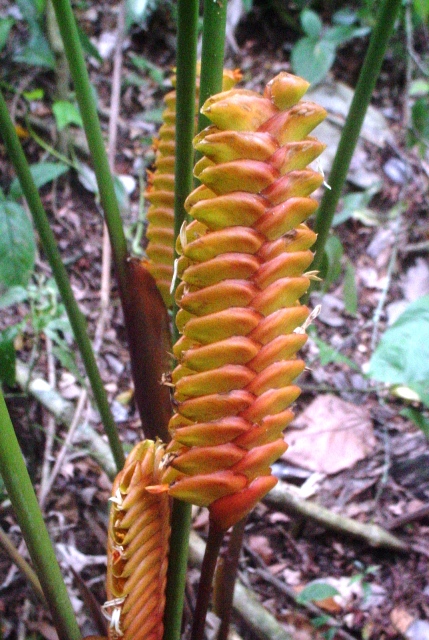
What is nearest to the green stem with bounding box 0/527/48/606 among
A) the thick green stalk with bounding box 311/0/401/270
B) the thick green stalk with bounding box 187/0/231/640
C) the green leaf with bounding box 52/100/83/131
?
the thick green stalk with bounding box 187/0/231/640

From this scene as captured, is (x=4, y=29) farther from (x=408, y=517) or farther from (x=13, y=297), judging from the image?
(x=408, y=517)

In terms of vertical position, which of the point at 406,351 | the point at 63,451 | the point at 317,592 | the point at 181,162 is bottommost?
the point at 317,592

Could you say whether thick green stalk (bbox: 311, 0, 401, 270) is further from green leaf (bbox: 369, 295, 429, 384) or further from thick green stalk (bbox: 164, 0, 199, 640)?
green leaf (bbox: 369, 295, 429, 384)

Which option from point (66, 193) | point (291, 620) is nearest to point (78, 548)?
point (291, 620)

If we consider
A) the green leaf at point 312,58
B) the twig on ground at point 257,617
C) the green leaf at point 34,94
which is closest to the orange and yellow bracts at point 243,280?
the twig on ground at point 257,617

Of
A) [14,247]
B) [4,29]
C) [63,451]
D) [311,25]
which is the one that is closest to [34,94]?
[4,29]
